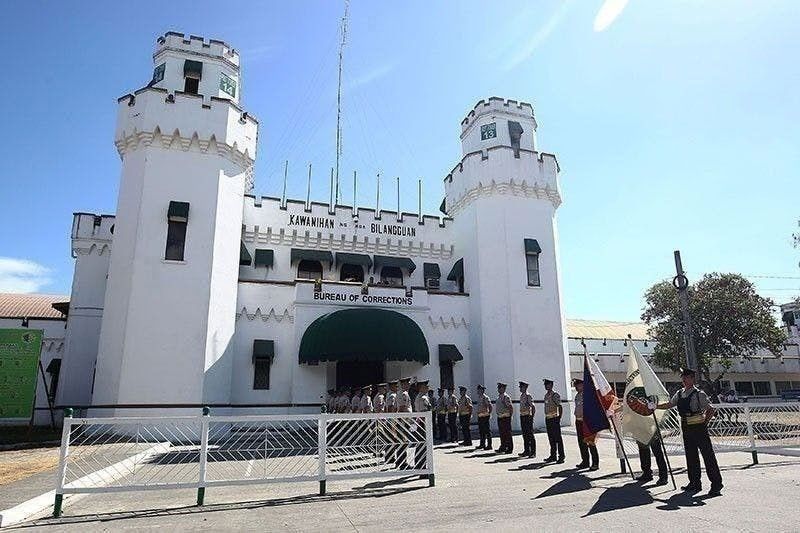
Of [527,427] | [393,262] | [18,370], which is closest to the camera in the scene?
[527,427]

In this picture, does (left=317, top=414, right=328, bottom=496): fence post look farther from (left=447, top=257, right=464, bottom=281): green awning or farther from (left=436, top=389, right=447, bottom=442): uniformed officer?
(left=447, top=257, right=464, bottom=281): green awning

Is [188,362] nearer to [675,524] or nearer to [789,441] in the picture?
[675,524]

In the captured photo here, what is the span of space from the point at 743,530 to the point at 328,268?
60.8ft

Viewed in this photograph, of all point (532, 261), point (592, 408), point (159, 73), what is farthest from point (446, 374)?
point (159, 73)

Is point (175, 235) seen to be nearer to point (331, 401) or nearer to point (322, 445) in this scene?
point (331, 401)

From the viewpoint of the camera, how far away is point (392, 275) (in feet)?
76.6

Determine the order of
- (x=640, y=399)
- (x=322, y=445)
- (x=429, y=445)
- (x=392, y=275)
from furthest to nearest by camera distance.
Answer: (x=392, y=275) → (x=640, y=399) → (x=429, y=445) → (x=322, y=445)

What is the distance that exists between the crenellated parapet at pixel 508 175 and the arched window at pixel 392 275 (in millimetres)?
4474

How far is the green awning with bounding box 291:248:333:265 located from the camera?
2172 centimetres

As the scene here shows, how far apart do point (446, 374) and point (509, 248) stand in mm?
6057

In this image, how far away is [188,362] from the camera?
52.9ft

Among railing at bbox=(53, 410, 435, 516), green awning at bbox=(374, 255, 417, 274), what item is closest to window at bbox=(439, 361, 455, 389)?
green awning at bbox=(374, 255, 417, 274)

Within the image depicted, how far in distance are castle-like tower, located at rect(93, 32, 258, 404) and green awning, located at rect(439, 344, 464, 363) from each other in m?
8.31

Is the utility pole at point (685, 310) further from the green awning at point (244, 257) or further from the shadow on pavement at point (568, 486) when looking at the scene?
the green awning at point (244, 257)
